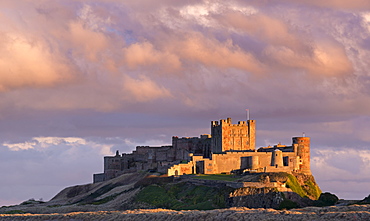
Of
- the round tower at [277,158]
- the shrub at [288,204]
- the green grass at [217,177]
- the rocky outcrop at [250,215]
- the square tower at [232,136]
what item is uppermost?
the square tower at [232,136]

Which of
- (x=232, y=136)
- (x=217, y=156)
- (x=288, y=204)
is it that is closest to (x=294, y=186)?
(x=288, y=204)

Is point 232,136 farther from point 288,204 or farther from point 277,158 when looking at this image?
point 288,204

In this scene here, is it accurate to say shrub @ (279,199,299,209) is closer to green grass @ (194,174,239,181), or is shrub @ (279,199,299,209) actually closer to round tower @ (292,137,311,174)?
green grass @ (194,174,239,181)

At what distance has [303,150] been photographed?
131000mm

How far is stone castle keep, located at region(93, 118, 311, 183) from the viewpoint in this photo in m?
127

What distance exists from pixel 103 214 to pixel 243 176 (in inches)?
998

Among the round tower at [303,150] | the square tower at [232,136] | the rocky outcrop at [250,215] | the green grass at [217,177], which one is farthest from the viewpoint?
the square tower at [232,136]

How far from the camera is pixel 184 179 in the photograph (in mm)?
119500

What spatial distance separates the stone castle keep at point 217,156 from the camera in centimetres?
12694

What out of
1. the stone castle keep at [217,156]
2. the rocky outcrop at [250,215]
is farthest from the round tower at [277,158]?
the rocky outcrop at [250,215]

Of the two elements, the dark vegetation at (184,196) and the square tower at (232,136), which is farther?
the square tower at (232,136)

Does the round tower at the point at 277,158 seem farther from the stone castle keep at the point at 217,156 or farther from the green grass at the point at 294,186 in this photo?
the green grass at the point at 294,186

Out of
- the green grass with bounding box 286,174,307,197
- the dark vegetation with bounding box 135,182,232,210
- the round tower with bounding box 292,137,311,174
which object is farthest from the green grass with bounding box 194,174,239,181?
the round tower with bounding box 292,137,311,174

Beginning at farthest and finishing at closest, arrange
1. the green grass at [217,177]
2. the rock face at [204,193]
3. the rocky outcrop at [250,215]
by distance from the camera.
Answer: the green grass at [217,177], the rock face at [204,193], the rocky outcrop at [250,215]
